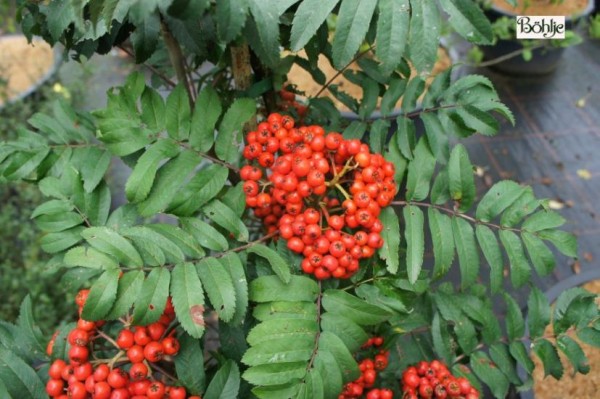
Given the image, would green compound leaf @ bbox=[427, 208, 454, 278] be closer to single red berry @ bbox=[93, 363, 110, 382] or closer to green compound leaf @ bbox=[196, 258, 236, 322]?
green compound leaf @ bbox=[196, 258, 236, 322]

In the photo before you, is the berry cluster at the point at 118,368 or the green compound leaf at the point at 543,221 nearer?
the berry cluster at the point at 118,368

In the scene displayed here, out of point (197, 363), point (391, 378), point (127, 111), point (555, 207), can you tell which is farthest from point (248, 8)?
point (555, 207)

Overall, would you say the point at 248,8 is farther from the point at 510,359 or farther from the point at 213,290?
the point at 510,359

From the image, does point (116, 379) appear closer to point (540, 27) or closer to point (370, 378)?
point (370, 378)

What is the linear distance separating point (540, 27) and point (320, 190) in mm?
740

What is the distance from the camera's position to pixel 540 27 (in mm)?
1200

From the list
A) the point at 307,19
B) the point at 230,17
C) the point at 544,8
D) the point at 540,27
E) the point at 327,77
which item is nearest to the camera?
the point at 230,17

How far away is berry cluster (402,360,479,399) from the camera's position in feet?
3.54

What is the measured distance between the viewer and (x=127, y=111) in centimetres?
101

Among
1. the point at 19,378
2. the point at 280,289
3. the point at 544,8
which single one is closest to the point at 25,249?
the point at 19,378

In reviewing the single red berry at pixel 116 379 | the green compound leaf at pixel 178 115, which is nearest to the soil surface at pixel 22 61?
the green compound leaf at pixel 178 115

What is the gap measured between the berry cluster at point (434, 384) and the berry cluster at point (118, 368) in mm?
484

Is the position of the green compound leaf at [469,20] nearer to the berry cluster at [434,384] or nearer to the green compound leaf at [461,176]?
the green compound leaf at [461,176]

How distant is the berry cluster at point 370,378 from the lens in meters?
1.06
